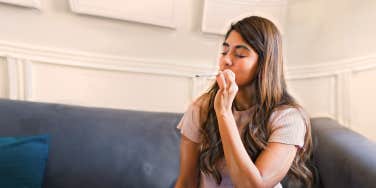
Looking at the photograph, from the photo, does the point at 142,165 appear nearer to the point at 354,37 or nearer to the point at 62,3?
the point at 62,3

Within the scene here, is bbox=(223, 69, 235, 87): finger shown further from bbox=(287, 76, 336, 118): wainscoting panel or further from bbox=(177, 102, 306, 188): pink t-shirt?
bbox=(287, 76, 336, 118): wainscoting panel

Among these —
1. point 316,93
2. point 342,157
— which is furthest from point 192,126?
point 316,93

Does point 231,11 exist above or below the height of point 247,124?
above

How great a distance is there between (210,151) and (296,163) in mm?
294

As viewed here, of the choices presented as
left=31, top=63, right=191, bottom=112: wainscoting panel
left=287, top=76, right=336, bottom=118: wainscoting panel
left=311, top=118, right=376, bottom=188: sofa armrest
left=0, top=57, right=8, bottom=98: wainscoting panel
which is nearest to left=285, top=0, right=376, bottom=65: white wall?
left=287, top=76, right=336, bottom=118: wainscoting panel

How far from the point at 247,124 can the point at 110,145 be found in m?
0.53

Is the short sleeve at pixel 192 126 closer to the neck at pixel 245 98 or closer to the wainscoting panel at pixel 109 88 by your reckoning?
the neck at pixel 245 98

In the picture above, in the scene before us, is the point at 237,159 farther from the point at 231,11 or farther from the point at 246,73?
the point at 231,11

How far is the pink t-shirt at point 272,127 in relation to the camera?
84cm

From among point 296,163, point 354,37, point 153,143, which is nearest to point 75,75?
point 153,143

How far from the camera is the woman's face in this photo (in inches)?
34.9

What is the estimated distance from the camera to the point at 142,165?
113cm

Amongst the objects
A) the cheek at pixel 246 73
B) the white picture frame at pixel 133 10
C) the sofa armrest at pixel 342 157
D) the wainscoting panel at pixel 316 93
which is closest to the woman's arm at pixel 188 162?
the cheek at pixel 246 73

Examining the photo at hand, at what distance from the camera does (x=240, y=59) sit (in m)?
0.89
